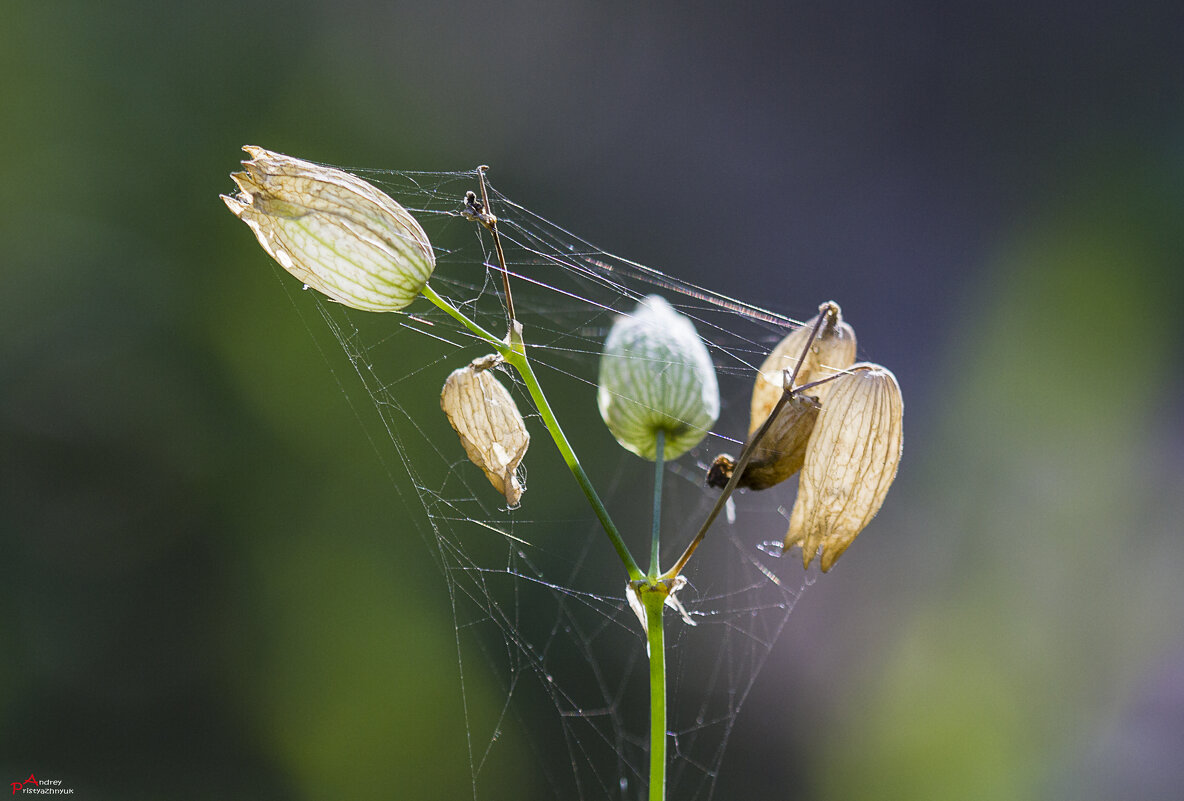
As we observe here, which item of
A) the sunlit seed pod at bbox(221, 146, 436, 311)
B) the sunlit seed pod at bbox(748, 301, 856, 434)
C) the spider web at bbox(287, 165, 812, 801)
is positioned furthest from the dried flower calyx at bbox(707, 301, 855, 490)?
the spider web at bbox(287, 165, 812, 801)

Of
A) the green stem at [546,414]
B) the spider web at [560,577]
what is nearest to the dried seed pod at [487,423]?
the green stem at [546,414]

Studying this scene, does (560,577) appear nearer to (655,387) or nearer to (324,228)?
(655,387)

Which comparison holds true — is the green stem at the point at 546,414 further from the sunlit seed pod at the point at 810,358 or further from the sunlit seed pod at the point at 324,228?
the sunlit seed pod at the point at 810,358

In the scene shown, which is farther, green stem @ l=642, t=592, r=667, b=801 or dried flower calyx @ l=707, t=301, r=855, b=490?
dried flower calyx @ l=707, t=301, r=855, b=490

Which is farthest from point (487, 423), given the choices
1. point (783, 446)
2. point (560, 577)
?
point (560, 577)

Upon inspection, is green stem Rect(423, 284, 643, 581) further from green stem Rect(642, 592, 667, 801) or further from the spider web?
the spider web
